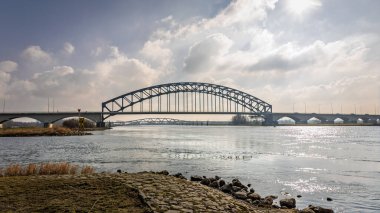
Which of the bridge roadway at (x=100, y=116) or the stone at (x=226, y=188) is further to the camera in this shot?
the bridge roadway at (x=100, y=116)

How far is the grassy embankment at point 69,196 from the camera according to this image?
861 cm

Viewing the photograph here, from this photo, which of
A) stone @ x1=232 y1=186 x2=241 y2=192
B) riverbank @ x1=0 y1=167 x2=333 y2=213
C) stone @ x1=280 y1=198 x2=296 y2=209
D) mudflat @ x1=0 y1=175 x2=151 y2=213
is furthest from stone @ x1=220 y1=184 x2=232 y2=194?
mudflat @ x1=0 y1=175 x2=151 y2=213

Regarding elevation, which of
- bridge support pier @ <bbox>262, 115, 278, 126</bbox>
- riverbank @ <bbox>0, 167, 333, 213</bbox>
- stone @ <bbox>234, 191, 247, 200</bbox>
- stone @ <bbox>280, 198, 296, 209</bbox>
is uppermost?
bridge support pier @ <bbox>262, 115, 278, 126</bbox>

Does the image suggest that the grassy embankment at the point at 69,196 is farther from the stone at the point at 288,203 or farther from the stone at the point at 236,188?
the stone at the point at 288,203

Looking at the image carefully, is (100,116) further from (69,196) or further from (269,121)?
(69,196)

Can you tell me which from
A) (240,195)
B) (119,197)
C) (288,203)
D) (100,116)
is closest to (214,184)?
(240,195)

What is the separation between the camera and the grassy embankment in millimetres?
8608

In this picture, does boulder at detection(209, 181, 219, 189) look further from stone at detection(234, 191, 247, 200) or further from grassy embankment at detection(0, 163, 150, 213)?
grassy embankment at detection(0, 163, 150, 213)

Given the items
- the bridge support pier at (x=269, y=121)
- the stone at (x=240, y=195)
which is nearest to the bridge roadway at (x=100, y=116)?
the bridge support pier at (x=269, y=121)

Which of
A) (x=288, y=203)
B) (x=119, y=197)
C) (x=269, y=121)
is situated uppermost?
(x=269, y=121)

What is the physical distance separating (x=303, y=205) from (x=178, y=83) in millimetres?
159033

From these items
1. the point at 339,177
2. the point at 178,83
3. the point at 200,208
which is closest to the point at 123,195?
the point at 200,208

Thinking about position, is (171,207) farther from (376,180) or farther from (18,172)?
(376,180)

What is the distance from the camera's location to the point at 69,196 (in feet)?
31.8
